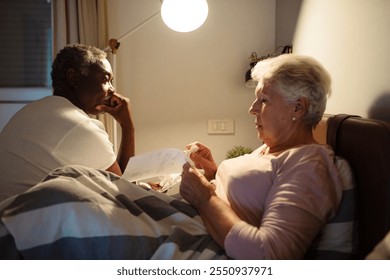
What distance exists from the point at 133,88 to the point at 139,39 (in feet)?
0.89

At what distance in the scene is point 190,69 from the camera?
1911 mm

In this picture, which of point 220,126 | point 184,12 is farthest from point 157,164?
point 220,126

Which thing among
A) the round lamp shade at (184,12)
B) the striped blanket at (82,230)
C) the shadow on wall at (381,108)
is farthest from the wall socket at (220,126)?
the striped blanket at (82,230)

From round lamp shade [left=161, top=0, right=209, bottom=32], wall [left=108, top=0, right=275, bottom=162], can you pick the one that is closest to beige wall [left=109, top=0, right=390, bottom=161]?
wall [left=108, top=0, right=275, bottom=162]

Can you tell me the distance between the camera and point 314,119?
89 cm

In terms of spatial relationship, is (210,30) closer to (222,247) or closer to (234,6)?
(234,6)

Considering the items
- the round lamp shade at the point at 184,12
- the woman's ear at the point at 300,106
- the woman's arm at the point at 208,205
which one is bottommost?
the woman's arm at the point at 208,205

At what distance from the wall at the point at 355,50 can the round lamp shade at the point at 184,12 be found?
0.45m

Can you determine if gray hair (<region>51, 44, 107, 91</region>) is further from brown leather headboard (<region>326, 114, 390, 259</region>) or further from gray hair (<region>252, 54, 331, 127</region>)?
brown leather headboard (<region>326, 114, 390, 259</region>)

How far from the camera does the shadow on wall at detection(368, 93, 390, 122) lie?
2.53ft

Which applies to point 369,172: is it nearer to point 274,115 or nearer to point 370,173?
point 370,173

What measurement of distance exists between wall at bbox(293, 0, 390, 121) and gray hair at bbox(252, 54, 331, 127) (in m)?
0.11

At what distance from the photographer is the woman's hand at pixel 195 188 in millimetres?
829

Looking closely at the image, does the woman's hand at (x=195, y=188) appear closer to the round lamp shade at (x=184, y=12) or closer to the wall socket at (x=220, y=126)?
the round lamp shade at (x=184, y=12)
